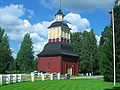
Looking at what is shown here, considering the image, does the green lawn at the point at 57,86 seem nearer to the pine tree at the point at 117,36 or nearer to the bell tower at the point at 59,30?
the pine tree at the point at 117,36

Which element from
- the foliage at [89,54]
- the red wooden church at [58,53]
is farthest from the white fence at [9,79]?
the foliage at [89,54]

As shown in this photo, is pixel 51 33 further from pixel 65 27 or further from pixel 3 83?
pixel 3 83

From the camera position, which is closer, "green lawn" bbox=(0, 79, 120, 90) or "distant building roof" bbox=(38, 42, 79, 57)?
"green lawn" bbox=(0, 79, 120, 90)

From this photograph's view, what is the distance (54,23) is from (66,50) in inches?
354

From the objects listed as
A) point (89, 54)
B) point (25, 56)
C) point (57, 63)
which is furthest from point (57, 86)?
point (25, 56)

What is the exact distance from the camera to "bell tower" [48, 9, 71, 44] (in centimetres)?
5453

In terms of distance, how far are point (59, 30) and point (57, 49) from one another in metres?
5.66

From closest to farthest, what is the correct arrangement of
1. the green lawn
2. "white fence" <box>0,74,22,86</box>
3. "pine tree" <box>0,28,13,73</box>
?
the green lawn
"white fence" <box>0,74,22,86</box>
"pine tree" <box>0,28,13,73</box>

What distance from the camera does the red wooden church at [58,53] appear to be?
51203 mm

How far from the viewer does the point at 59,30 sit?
54.4 metres

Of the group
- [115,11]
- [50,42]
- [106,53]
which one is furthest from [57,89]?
[50,42]

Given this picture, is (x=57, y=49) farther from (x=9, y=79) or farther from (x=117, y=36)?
(x=9, y=79)

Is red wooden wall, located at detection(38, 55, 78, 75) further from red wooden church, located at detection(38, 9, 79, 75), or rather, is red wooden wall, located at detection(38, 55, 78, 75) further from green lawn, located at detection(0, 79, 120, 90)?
green lawn, located at detection(0, 79, 120, 90)

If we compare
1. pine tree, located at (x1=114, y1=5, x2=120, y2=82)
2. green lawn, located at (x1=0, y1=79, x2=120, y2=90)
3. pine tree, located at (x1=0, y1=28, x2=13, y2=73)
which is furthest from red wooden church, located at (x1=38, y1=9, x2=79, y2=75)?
green lawn, located at (x1=0, y1=79, x2=120, y2=90)
